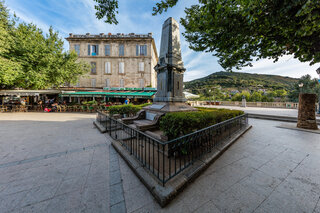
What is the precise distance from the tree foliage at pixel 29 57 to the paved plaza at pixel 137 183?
40.7ft

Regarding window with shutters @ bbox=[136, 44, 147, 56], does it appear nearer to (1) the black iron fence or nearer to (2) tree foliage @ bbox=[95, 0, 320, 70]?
(2) tree foliage @ bbox=[95, 0, 320, 70]

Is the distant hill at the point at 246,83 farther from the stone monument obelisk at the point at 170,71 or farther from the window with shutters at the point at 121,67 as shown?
the stone monument obelisk at the point at 170,71

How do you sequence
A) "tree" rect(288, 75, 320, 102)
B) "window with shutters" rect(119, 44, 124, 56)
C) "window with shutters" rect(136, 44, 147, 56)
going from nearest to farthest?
"window with shutters" rect(119, 44, 124, 56), "window with shutters" rect(136, 44, 147, 56), "tree" rect(288, 75, 320, 102)

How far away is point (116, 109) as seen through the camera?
8.20m

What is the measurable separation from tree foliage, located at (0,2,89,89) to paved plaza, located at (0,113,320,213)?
12.4 meters

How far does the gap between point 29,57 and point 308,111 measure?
956 inches

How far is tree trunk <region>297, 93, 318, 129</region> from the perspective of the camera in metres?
6.19

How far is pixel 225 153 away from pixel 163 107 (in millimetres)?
3343

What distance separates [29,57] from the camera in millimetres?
11766

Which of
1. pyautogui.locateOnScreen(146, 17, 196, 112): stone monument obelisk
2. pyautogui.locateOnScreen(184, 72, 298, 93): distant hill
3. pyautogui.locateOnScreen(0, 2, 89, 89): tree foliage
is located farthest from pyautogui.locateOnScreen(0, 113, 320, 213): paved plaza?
pyautogui.locateOnScreen(184, 72, 298, 93): distant hill

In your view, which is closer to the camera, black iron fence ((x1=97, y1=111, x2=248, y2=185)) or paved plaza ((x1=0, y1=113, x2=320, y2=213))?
paved plaza ((x1=0, y1=113, x2=320, y2=213))

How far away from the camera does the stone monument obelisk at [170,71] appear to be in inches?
241

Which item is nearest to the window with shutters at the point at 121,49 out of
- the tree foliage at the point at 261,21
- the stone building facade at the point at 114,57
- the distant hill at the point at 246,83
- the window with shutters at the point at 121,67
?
the stone building facade at the point at 114,57

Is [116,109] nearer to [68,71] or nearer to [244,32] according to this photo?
[244,32]
